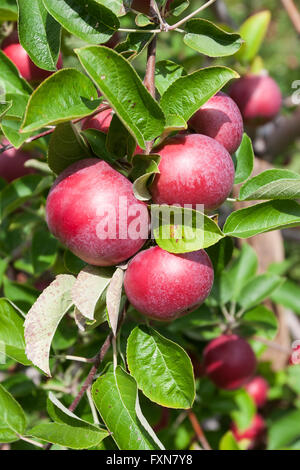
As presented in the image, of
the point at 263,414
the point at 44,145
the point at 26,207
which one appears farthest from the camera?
the point at 263,414

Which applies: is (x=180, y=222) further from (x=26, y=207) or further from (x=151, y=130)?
(x=26, y=207)

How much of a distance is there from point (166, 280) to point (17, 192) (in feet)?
1.49

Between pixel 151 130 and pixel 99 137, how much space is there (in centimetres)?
9

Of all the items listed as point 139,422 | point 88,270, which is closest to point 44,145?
point 88,270

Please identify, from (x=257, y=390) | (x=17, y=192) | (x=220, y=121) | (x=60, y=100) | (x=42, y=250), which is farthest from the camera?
(x=257, y=390)

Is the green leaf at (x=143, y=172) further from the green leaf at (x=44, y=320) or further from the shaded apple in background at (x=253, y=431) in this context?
the shaded apple in background at (x=253, y=431)

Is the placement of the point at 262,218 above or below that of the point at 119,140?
below

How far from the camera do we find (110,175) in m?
0.64

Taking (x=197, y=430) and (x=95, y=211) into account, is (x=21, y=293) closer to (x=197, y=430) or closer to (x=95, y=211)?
(x=95, y=211)

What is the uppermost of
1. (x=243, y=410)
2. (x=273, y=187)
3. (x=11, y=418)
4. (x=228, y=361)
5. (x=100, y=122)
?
(x=100, y=122)

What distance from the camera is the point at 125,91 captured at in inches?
23.3

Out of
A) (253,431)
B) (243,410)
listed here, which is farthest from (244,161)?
(253,431)

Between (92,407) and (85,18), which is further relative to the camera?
(92,407)

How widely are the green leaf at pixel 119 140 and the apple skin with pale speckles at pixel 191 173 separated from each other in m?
0.04
